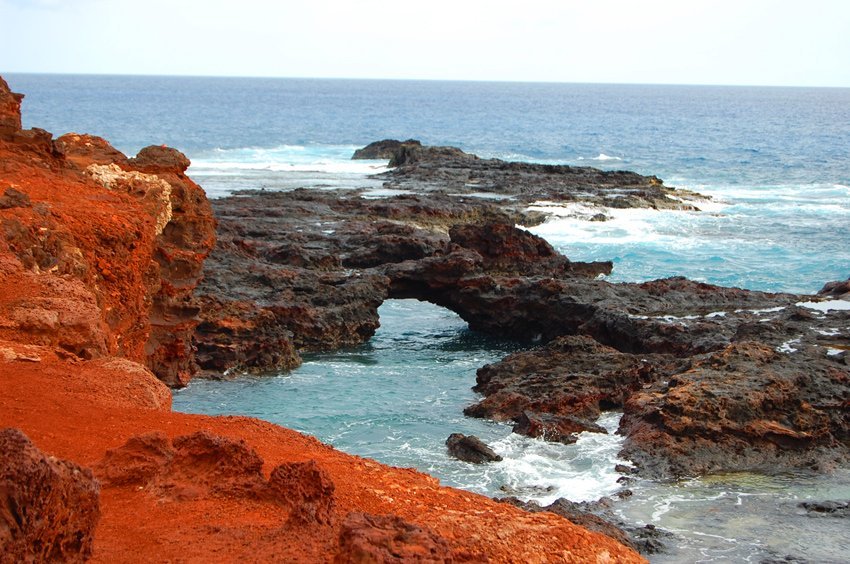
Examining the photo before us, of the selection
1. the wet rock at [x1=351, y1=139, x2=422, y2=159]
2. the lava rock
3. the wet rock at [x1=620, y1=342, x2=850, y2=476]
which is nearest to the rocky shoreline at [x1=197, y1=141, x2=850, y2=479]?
the wet rock at [x1=620, y1=342, x2=850, y2=476]

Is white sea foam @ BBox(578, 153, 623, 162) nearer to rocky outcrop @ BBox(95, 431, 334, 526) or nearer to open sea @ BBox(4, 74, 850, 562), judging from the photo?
open sea @ BBox(4, 74, 850, 562)

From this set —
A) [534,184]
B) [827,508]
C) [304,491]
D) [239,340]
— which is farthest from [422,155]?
[304,491]

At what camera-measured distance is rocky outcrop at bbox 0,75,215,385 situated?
41.5 ft

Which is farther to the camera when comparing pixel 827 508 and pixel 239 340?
pixel 239 340

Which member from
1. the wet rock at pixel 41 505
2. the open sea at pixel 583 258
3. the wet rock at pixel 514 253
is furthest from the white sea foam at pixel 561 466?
the wet rock at pixel 514 253

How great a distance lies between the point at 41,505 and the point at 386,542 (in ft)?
7.25

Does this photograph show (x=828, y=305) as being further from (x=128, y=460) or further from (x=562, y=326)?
(x=128, y=460)

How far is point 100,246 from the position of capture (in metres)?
16.2

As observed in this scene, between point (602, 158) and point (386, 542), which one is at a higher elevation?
point (386, 542)

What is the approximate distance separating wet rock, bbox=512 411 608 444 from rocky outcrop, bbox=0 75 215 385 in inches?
291

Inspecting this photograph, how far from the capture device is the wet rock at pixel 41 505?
5.89 meters

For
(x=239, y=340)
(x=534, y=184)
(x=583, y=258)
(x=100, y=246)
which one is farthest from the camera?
(x=534, y=184)

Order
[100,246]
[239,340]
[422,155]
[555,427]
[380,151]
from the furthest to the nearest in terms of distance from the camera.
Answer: [380,151], [422,155], [239,340], [555,427], [100,246]

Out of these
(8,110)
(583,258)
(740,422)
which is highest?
(8,110)
